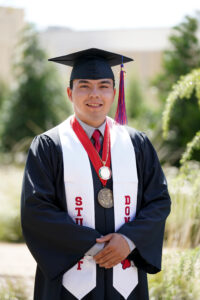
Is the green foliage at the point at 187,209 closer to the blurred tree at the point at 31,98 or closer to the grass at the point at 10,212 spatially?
the grass at the point at 10,212

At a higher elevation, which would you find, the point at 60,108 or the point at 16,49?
the point at 16,49

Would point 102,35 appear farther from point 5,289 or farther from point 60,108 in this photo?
point 5,289

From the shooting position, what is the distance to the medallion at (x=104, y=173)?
235cm

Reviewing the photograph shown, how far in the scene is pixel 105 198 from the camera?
2.33 metres

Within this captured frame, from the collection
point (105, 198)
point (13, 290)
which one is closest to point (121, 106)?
point (105, 198)

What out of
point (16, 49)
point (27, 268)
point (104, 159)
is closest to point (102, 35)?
point (16, 49)

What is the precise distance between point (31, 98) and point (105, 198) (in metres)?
8.17

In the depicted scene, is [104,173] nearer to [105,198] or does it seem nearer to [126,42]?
[105,198]

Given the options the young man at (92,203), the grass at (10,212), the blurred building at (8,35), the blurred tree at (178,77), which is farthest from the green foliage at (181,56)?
the blurred building at (8,35)

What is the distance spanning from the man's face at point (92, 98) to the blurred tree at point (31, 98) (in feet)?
24.7

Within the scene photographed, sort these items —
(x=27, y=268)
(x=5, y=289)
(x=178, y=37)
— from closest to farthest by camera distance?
(x=5, y=289)
(x=27, y=268)
(x=178, y=37)

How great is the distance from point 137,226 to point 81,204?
341 millimetres

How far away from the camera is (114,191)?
2357mm

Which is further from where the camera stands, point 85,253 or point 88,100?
point 88,100
